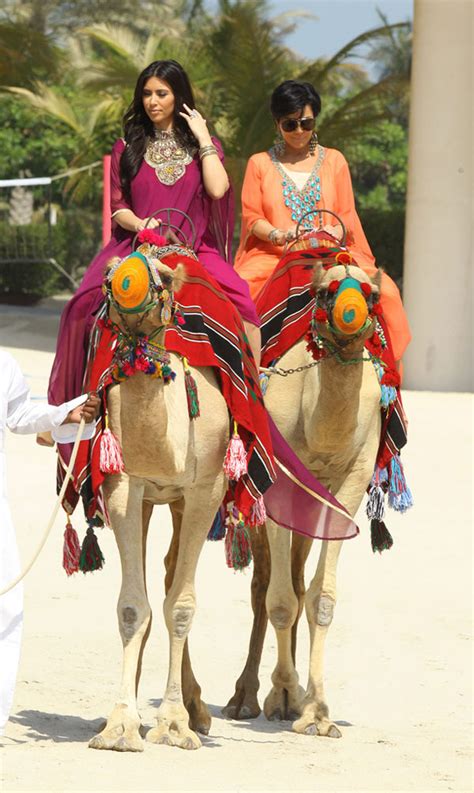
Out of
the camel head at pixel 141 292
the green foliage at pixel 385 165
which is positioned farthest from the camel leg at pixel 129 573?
the green foliage at pixel 385 165

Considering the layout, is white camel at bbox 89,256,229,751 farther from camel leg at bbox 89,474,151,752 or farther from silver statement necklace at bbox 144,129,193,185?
silver statement necklace at bbox 144,129,193,185

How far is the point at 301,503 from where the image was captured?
22.5 feet

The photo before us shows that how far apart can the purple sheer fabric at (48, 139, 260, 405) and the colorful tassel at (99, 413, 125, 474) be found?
83 centimetres

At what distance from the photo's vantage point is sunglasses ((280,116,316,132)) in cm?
752

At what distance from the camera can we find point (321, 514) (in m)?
6.79

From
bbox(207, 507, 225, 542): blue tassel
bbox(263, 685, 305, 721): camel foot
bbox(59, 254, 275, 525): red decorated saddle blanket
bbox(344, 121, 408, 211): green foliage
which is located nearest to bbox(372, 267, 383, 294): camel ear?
bbox(59, 254, 275, 525): red decorated saddle blanket

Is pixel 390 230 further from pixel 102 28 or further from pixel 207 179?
pixel 207 179

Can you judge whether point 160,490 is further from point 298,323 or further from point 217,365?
point 298,323

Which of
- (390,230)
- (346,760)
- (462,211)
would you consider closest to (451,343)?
(462,211)

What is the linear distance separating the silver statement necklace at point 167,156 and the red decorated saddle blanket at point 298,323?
0.72 metres

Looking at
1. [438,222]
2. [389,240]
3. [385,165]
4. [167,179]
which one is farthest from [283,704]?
[385,165]

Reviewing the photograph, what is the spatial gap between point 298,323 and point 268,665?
7.48ft

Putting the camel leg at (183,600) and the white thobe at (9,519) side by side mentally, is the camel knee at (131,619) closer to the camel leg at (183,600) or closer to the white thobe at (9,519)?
the camel leg at (183,600)

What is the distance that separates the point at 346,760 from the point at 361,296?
1826mm
